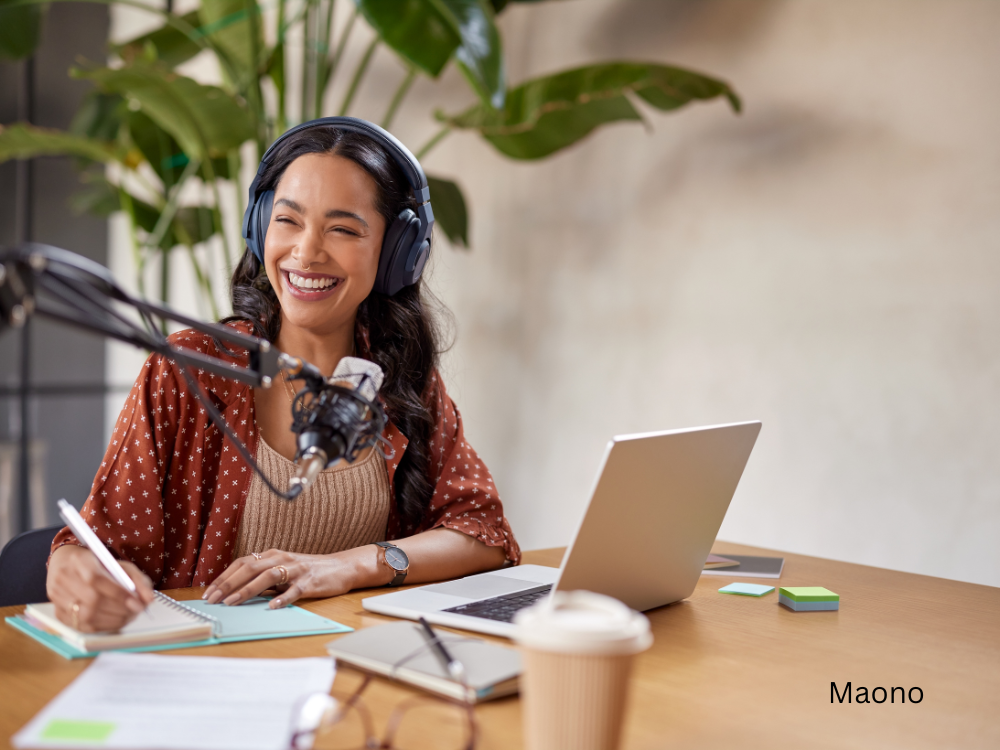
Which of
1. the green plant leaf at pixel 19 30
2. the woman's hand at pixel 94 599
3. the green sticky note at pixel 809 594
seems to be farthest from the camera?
the green plant leaf at pixel 19 30

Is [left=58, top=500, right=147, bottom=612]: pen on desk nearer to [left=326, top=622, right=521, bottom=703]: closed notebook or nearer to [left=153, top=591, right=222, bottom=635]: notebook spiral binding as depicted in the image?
[left=153, top=591, right=222, bottom=635]: notebook spiral binding

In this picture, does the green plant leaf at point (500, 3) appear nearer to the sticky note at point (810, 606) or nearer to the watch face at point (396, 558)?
the watch face at point (396, 558)

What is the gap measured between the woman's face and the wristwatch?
1.43 feet

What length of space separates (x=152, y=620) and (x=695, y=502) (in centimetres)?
67

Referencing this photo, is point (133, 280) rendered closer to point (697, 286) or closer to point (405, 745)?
point (697, 286)

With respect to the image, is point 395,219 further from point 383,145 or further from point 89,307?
point 89,307

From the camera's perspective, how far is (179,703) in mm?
762

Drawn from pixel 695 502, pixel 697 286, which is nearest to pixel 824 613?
pixel 695 502

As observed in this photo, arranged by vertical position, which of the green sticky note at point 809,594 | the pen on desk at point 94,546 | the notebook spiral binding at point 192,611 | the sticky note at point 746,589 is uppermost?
the pen on desk at point 94,546

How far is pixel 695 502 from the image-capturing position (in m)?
1.15

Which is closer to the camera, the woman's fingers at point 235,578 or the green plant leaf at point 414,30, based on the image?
the woman's fingers at point 235,578

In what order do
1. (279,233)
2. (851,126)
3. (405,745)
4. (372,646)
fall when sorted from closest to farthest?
(405,745)
(372,646)
(279,233)
(851,126)

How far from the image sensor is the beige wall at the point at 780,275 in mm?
2332

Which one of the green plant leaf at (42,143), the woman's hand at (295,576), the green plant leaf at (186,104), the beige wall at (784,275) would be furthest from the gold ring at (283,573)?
the green plant leaf at (42,143)
